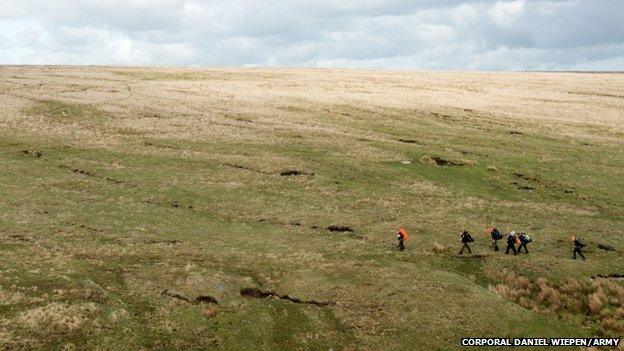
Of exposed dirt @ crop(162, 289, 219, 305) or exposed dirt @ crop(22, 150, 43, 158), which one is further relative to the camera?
exposed dirt @ crop(22, 150, 43, 158)

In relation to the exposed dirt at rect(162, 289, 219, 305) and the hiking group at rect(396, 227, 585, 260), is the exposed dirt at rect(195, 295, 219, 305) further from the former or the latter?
the hiking group at rect(396, 227, 585, 260)

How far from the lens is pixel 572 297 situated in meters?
30.3

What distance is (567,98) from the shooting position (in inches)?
4567

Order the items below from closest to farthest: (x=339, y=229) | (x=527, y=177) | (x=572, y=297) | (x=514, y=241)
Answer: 1. (x=572, y=297)
2. (x=514, y=241)
3. (x=339, y=229)
4. (x=527, y=177)

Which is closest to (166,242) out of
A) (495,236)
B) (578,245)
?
(495,236)

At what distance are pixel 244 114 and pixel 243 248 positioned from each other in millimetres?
49798

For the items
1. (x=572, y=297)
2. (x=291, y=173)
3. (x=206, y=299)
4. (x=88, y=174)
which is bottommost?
(x=572, y=297)

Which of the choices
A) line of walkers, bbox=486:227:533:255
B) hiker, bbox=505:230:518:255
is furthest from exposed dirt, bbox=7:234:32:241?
hiker, bbox=505:230:518:255

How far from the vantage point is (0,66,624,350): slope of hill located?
87.1 feet

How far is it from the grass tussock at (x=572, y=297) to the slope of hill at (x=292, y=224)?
4.6 inches

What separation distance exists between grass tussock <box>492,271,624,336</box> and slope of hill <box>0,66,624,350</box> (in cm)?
12

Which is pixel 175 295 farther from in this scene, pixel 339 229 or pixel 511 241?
pixel 511 241

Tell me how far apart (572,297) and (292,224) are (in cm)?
2068

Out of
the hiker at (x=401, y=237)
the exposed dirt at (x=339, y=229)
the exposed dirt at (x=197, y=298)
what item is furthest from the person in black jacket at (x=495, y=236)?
the exposed dirt at (x=197, y=298)
